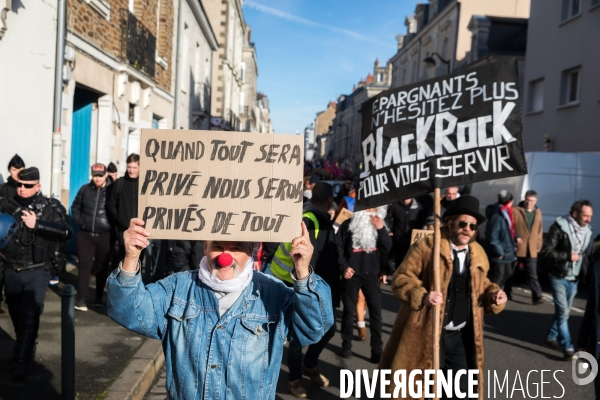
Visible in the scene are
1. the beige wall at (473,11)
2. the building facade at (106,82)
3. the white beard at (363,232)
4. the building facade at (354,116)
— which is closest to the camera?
the white beard at (363,232)

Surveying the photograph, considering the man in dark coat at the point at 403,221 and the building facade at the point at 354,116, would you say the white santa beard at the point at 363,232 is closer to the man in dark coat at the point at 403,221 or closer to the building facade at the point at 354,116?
the man in dark coat at the point at 403,221

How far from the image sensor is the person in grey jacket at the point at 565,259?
6.76 meters

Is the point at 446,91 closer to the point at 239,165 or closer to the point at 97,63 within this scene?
the point at 239,165

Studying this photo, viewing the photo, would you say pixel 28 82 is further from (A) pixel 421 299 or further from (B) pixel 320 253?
(A) pixel 421 299

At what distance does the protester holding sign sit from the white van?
7.71 metres

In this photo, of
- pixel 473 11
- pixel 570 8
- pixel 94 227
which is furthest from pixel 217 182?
pixel 473 11

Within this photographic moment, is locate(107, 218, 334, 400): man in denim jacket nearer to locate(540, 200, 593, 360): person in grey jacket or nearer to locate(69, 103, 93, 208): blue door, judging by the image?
locate(540, 200, 593, 360): person in grey jacket

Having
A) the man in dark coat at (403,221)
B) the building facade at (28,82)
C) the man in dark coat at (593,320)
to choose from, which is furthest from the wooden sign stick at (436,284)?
the man in dark coat at (403,221)

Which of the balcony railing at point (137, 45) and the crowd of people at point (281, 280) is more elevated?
the balcony railing at point (137, 45)

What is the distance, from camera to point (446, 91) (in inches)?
171

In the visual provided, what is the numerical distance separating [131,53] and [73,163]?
330 centimetres

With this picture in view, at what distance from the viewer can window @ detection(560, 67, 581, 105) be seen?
1981 centimetres

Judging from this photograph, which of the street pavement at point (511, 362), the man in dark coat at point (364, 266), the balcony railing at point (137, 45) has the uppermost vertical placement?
the balcony railing at point (137, 45)

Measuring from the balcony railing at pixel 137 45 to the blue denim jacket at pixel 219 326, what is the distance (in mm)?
11658
